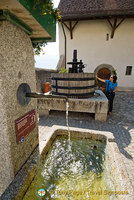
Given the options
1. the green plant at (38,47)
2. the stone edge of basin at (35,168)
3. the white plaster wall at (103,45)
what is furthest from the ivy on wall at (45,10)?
the white plaster wall at (103,45)

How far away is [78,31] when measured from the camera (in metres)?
12.3

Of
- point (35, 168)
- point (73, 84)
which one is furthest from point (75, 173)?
point (73, 84)

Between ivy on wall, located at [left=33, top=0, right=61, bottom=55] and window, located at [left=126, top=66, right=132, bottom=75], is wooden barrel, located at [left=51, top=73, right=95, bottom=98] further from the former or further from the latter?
window, located at [left=126, top=66, right=132, bottom=75]

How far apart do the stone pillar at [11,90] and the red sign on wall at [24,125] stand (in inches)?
2.3

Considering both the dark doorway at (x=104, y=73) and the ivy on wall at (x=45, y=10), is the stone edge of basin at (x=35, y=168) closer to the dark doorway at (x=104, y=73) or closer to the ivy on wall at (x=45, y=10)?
the ivy on wall at (x=45, y=10)

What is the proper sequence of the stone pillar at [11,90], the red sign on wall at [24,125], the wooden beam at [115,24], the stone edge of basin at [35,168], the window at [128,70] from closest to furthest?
the stone pillar at [11,90] < the stone edge of basin at [35,168] < the red sign on wall at [24,125] < the wooden beam at [115,24] < the window at [128,70]

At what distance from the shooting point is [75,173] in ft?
7.35

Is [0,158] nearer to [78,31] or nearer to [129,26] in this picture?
[78,31]

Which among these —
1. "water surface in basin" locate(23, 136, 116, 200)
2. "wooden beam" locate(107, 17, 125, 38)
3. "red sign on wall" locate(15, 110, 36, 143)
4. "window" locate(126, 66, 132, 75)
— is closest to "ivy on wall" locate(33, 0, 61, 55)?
"red sign on wall" locate(15, 110, 36, 143)

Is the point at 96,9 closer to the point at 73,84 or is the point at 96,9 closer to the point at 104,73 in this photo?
the point at 104,73

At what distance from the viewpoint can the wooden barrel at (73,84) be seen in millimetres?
4922

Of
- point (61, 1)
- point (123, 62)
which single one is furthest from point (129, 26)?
point (61, 1)

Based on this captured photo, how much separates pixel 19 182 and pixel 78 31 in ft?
44.3

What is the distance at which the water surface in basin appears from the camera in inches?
71.7
